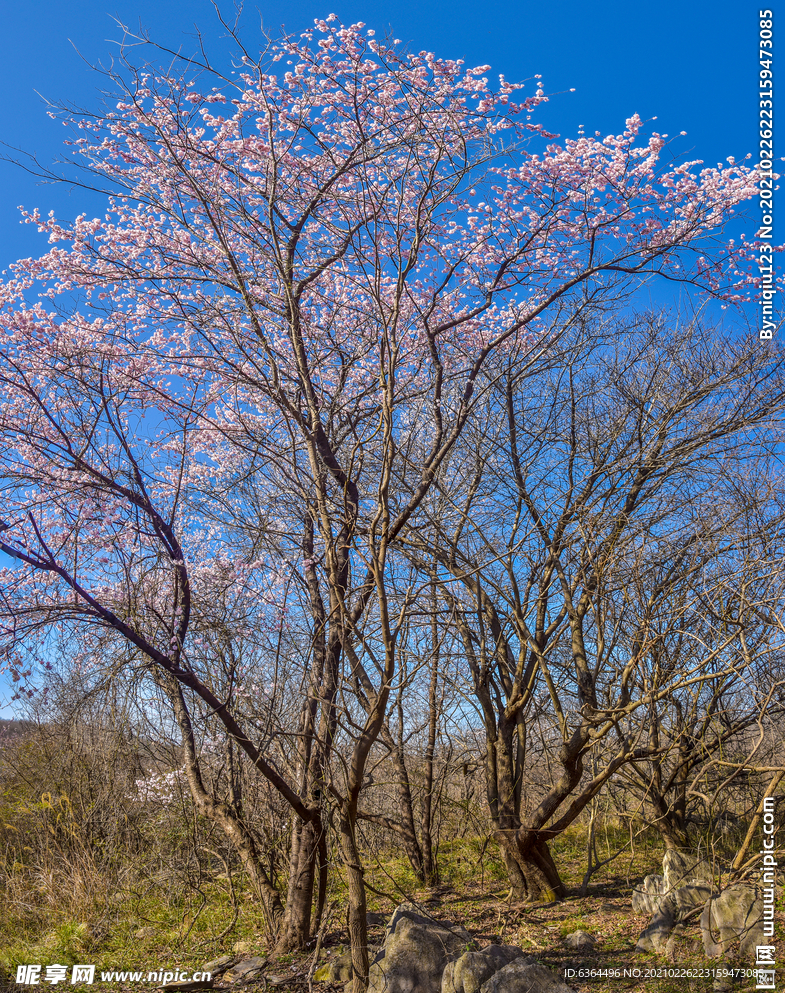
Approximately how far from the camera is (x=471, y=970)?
429 centimetres

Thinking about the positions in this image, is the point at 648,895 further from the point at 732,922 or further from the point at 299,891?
the point at 299,891

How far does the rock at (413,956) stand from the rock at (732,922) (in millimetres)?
1707

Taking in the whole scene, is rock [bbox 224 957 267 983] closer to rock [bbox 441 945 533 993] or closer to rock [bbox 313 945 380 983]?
rock [bbox 313 945 380 983]

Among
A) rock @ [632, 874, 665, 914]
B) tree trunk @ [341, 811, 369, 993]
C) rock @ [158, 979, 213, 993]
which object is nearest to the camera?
tree trunk @ [341, 811, 369, 993]

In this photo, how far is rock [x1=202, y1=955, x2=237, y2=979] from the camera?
16.9 feet

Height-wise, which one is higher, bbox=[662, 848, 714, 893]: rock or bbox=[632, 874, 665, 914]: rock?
bbox=[662, 848, 714, 893]: rock

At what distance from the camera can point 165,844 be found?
7691mm

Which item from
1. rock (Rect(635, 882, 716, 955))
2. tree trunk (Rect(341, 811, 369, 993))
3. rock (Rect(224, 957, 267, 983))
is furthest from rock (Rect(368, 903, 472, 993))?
rock (Rect(635, 882, 716, 955))

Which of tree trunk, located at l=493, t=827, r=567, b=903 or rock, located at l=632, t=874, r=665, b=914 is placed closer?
rock, located at l=632, t=874, r=665, b=914

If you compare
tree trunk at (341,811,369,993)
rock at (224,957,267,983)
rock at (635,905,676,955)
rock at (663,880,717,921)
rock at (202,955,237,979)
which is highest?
tree trunk at (341,811,369,993)

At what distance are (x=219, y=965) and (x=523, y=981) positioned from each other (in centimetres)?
267

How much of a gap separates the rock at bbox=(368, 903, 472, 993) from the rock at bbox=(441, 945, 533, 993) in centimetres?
13

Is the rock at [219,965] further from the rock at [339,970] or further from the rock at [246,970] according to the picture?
the rock at [339,970]

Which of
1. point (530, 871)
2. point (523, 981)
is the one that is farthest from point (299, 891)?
point (523, 981)
